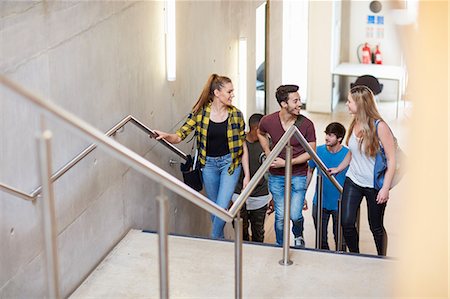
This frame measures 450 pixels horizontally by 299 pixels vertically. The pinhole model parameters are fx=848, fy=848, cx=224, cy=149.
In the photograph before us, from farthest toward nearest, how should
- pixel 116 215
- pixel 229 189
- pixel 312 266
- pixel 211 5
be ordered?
pixel 211 5 → pixel 229 189 → pixel 116 215 → pixel 312 266

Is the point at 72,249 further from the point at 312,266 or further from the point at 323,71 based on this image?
the point at 323,71

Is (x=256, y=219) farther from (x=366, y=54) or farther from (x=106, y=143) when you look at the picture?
(x=366, y=54)

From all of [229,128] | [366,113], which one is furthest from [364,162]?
[229,128]

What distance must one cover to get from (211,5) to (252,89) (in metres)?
2.53

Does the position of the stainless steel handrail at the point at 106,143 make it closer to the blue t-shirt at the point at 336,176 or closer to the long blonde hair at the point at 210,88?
the long blonde hair at the point at 210,88

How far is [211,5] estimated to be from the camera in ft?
26.6

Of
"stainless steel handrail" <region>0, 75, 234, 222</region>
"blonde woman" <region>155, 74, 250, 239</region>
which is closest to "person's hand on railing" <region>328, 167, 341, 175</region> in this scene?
"blonde woman" <region>155, 74, 250, 239</region>

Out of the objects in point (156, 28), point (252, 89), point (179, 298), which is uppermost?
point (156, 28)

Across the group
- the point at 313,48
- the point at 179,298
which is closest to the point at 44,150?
the point at 179,298

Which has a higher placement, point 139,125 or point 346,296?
point 139,125

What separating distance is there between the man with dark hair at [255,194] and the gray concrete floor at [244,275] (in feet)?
4.09

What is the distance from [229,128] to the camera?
5883 mm

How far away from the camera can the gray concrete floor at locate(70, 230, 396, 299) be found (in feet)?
15.1

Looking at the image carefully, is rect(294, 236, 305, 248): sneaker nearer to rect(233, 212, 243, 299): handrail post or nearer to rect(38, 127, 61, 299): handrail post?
rect(233, 212, 243, 299): handrail post
